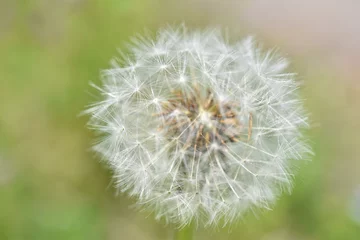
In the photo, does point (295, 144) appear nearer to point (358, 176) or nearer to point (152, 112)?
point (152, 112)

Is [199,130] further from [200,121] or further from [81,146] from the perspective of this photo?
[81,146]

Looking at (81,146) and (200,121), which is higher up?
(81,146)

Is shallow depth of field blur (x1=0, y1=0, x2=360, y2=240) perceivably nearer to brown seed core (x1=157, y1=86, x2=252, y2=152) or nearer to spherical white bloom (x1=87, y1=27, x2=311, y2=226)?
spherical white bloom (x1=87, y1=27, x2=311, y2=226)

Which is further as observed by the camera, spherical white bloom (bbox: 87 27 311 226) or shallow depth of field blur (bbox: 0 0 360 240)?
shallow depth of field blur (bbox: 0 0 360 240)

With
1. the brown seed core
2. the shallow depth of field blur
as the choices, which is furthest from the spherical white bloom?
the shallow depth of field blur

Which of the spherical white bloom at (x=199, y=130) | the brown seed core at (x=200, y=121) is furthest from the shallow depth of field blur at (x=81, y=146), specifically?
the brown seed core at (x=200, y=121)

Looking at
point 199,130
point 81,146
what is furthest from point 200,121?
point 81,146
